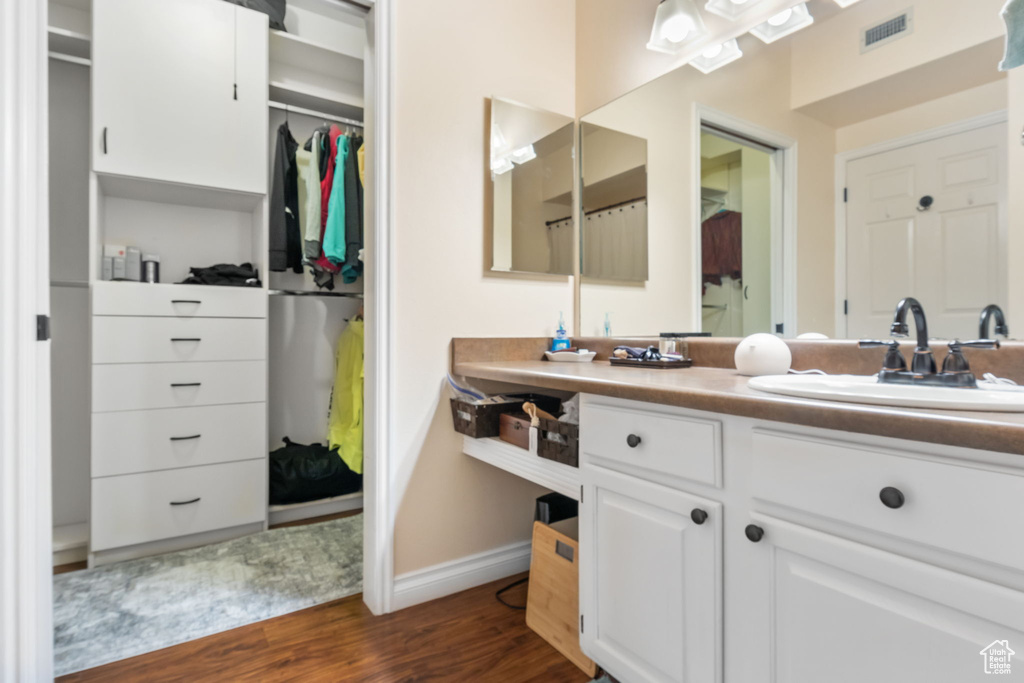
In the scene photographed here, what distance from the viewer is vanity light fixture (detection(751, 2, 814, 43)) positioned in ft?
4.84

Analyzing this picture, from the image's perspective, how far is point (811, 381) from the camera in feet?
3.57

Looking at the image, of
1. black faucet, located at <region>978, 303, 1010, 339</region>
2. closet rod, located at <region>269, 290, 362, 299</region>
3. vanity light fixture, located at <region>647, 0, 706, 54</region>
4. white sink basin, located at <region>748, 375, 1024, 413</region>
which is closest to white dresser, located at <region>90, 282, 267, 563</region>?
closet rod, located at <region>269, 290, 362, 299</region>

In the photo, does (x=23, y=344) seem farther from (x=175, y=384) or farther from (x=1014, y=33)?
(x=1014, y=33)

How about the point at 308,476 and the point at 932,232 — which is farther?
the point at 308,476

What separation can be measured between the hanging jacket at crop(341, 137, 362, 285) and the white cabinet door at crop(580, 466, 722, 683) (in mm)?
1837

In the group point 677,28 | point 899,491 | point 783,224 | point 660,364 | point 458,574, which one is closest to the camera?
point 899,491

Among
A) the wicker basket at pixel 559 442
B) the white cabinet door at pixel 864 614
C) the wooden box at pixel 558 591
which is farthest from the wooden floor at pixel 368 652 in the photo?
the white cabinet door at pixel 864 614

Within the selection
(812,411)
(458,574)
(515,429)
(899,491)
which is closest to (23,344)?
(515,429)

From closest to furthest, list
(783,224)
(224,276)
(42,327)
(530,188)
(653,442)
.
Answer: (653,442) → (42,327) → (783,224) → (530,188) → (224,276)

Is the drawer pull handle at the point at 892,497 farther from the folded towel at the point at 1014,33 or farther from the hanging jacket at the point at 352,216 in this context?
the hanging jacket at the point at 352,216

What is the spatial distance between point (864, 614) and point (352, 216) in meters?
2.52

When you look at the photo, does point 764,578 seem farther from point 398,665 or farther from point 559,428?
point 398,665

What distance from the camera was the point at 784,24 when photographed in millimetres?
1523

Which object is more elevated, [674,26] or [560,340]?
[674,26]
